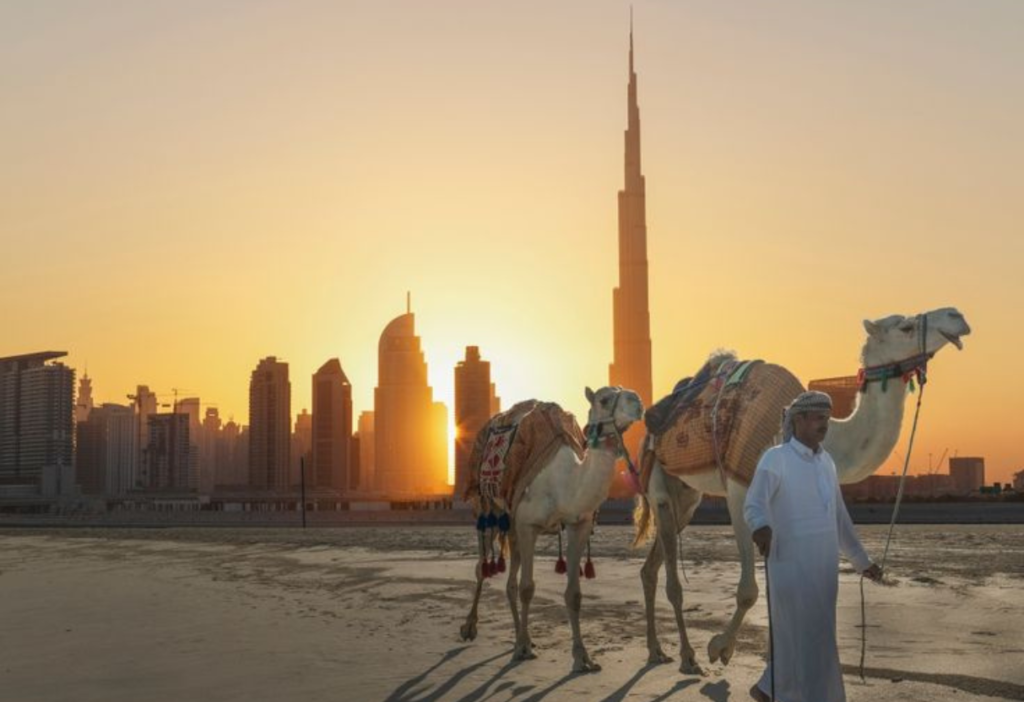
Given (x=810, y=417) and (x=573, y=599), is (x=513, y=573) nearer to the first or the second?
(x=573, y=599)

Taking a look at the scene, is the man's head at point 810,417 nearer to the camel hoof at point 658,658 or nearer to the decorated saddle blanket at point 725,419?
the decorated saddle blanket at point 725,419

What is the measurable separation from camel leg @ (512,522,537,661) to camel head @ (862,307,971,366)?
4.47 m

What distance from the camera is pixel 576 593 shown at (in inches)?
516

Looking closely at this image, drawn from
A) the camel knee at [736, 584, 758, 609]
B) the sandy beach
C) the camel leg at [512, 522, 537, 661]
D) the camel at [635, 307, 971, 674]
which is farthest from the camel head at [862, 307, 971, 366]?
the camel leg at [512, 522, 537, 661]

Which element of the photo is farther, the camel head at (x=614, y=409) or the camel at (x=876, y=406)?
the camel head at (x=614, y=409)

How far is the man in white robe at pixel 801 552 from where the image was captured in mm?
7977

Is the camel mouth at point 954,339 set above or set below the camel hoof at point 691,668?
above

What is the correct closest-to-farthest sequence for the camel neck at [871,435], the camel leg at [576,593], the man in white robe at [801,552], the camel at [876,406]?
1. the man in white robe at [801,552]
2. the camel at [876,406]
3. the camel neck at [871,435]
4. the camel leg at [576,593]

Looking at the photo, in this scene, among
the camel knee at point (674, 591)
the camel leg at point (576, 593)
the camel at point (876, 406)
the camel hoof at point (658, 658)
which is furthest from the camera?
the camel hoof at point (658, 658)

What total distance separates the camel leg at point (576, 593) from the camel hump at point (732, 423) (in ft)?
4.50

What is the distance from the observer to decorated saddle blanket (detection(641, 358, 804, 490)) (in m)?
11.1

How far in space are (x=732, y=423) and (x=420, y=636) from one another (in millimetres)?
5621

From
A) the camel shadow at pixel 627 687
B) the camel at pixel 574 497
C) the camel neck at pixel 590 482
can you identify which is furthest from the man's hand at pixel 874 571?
the camel neck at pixel 590 482

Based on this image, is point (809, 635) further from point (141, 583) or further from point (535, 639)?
point (141, 583)
